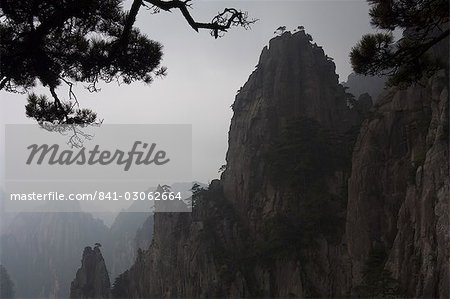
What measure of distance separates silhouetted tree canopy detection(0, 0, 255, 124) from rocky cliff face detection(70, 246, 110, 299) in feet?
132

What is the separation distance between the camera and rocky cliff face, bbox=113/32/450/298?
59.2ft

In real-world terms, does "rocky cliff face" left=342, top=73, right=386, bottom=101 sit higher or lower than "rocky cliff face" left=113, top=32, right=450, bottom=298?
higher

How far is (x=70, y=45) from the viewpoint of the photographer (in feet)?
18.9

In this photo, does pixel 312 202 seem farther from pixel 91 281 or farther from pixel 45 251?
pixel 45 251

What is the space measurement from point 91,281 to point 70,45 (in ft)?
138

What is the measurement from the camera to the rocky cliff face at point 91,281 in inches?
1661

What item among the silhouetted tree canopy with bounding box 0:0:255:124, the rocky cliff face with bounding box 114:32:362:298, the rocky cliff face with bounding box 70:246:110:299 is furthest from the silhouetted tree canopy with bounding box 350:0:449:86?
the rocky cliff face with bounding box 70:246:110:299

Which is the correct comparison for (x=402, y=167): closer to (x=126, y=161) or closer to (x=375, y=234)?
Result: (x=375, y=234)

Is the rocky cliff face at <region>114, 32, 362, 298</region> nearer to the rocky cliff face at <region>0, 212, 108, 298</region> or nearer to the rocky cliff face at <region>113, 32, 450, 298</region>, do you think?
the rocky cliff face at <region>113, 32, 450, 298</region>

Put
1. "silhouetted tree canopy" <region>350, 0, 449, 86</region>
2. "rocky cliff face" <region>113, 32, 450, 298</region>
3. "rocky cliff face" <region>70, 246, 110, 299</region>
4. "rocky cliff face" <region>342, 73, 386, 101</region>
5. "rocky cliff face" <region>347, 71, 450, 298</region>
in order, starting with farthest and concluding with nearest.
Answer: "rocky cliff face" <region>342, 73, 386, 101</region> < "rocky cliff face" <region>70, 246, 110, 299</region> < "rocky cliff face" <region>113, 32, 450, 298</region> < "rocky cliff face" <region>347, 71, 450, 298</region> < "silhouetted tree canopy" <region>350, 0, 449, 86</region>

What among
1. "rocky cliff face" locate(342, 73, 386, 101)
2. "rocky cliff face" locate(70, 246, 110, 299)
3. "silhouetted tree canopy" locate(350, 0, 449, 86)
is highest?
"rocky cliff face" locate(342, 73, 386, 101)

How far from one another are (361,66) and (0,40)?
4.66m

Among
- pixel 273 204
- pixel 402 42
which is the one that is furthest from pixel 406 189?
pixel 402 42

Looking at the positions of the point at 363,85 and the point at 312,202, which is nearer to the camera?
the point at 312,202
